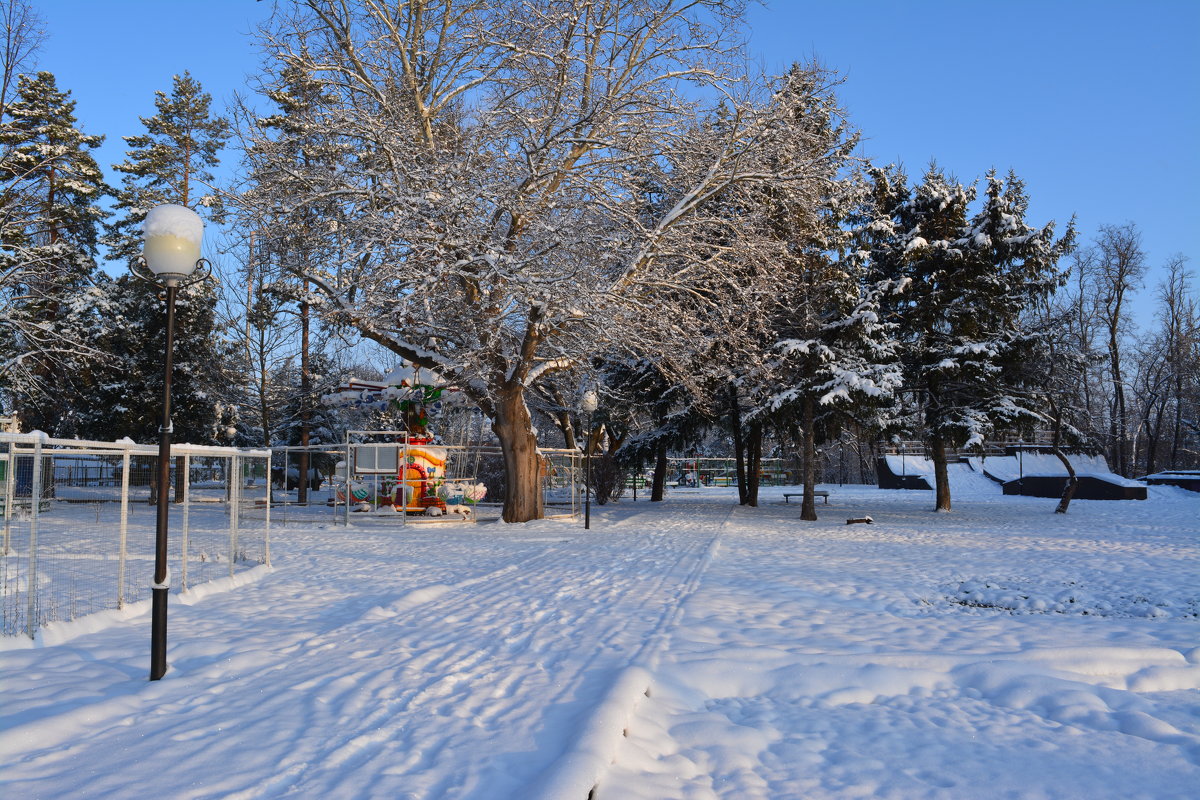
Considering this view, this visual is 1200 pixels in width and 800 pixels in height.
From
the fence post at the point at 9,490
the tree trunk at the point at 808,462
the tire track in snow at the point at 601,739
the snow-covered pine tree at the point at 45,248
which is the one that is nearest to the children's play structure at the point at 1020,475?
the tree trunk at the point at 808,462

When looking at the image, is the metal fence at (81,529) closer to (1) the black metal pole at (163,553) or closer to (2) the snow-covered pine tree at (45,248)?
(1) the black metal pole at (163,553)

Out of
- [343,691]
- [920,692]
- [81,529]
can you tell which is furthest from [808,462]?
[343,691]

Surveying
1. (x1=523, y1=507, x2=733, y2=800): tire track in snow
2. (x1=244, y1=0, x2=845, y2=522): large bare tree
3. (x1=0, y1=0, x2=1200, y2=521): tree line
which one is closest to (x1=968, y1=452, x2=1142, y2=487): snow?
(x1=0, y1=0, x2=1200, y2=521): tree line

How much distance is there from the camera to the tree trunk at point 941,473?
83.7 ft

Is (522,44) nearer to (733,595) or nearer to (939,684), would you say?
(733,595)

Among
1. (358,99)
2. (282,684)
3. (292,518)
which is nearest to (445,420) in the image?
(292,518)

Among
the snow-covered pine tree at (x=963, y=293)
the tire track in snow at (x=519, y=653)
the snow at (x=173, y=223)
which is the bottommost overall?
the tire track in snow at (x=519, y=653)

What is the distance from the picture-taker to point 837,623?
26.0 ft

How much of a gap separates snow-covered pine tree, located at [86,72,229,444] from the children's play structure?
33374 millimetres

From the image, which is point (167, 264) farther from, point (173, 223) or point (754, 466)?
point (754, 466)

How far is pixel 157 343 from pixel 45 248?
6.75m

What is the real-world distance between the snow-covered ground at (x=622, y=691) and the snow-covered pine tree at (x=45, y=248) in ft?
44.9

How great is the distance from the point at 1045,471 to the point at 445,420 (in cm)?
3003

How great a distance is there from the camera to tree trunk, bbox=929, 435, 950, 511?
2550 cm
